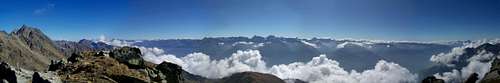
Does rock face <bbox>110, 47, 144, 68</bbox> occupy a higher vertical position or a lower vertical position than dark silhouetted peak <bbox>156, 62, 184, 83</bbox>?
higher

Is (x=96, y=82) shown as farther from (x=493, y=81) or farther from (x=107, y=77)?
(x=493, y=81)

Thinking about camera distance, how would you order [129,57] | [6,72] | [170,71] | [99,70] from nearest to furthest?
[6,72], [99,70], [129,57], [170,71]

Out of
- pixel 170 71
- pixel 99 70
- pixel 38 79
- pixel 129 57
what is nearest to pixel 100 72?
pixel 99 70

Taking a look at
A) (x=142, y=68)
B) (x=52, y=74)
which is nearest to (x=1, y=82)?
(x=52, y=74)

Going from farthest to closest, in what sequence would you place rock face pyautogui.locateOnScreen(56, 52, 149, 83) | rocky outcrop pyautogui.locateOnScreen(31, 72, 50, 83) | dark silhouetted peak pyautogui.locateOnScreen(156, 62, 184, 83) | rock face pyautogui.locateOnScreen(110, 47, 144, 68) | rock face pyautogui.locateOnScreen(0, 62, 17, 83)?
dark silhouetted peak pyautogui.locateOnScreen(156, 62, 184, 83), rock face pyautogui.locateOnScreen(110, 47, 144, 68), rock face pyautogui.locateOnScreen(56, 52, 149, 83), rocky outcrop pyautogui.locateOnScreen(31, 72, 50, 83), rock face pyautogui.locateOnScreen(0, 62, 17, 83)

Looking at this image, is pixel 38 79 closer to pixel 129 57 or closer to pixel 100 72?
pixel 100 72

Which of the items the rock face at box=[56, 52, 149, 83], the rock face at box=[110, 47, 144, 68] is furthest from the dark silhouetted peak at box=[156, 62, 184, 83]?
the rock face at box=[56, 52, 149, 83]

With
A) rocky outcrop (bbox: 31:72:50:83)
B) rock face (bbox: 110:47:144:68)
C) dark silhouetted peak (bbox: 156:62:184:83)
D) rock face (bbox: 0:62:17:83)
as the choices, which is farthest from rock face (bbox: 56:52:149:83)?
dark silhouetted peak (bbox: 156:62:184:83)

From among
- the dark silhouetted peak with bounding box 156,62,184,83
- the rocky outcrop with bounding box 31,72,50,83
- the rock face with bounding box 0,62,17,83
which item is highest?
the rock face with bounding box 0,62,17,83

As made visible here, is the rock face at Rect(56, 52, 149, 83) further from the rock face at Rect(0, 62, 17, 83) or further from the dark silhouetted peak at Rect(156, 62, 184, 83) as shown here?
the dark silhouetted peak at Rect(156, 62, 184, 83)

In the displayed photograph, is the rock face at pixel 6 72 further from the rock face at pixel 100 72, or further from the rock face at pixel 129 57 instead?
the rock face at pixel 129 57

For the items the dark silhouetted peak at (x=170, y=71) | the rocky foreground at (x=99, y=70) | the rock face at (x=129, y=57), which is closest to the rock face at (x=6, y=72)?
the rocky foreground at (x=99, y=70)

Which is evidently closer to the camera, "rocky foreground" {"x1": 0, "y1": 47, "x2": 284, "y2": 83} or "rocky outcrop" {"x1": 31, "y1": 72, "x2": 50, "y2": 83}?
"rocky outcrop" {"x1": 31, "y1": 72, "x2": 50, "y2": 83}

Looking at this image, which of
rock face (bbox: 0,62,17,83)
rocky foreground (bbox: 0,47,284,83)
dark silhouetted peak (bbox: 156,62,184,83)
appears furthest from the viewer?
dark silhouetted peak (bbox: 156,62,184,83)
